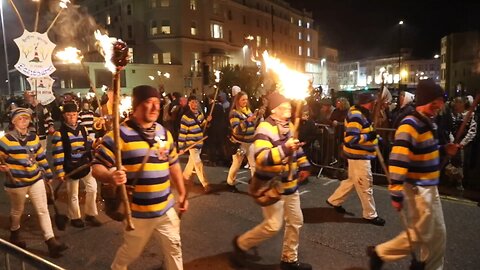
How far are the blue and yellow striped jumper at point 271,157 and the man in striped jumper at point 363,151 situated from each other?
6.48 feet

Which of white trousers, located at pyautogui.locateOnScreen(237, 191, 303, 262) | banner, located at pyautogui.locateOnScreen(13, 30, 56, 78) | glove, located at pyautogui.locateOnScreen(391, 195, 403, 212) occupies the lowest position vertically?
white trousers, located at pyautogui.locateOnScreen(237, 191, 303, 262)

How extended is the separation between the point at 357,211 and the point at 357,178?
2.74 feet

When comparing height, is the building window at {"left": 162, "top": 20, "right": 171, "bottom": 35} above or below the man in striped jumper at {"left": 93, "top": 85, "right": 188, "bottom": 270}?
above

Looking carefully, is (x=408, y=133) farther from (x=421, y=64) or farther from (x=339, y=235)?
(x=421, y=64)

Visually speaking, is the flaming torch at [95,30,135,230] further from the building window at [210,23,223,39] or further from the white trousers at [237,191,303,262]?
the building window at [210,23,223,39]

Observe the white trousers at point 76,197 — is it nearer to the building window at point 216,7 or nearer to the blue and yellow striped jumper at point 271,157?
the blue and yellow striped jumper at point 271,157

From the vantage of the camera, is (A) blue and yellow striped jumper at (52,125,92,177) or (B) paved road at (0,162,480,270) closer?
(B) paved road at (0,162,480,270)

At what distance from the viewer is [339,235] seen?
19.2ft

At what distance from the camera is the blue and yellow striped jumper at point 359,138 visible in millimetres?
6277

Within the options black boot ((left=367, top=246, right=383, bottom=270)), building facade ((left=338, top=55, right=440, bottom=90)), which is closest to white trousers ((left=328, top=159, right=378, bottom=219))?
black boot ((left=367, top=246, right=383, bottom=270))

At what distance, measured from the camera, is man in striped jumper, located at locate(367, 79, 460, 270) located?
3982mm

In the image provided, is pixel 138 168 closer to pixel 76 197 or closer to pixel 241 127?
pixel 76 197

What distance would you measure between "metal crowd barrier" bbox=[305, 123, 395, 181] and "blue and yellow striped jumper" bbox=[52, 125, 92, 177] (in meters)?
5.47

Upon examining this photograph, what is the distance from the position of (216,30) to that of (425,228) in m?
52.2
